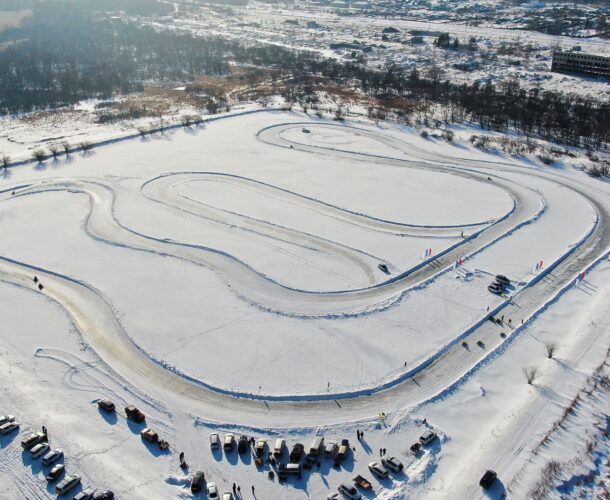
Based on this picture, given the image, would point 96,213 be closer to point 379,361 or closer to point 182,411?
point 182,411

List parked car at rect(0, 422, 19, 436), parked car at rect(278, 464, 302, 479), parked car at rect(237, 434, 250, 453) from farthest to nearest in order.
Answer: parked car at rect(0, 422, 19, 436) → parked car at rect(237, 434, 250, 453) → parked car at rect(278, 464, 302, 479)

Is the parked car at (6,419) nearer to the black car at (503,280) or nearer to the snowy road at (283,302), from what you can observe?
Answer: the snowy road at (283,302)

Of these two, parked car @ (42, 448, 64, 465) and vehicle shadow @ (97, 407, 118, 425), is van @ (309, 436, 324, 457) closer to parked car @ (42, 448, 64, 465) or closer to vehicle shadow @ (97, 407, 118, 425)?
vehicle shadow @ (97, 407, 118, 425)

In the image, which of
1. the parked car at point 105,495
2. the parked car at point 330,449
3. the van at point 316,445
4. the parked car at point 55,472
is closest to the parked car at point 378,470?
the parked car at point 330,449

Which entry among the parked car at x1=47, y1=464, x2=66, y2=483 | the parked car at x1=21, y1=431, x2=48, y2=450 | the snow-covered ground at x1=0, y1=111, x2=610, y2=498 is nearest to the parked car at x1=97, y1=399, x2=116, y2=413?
the snow-covered ground at x1=0, y1=111, x2=610, y2=498

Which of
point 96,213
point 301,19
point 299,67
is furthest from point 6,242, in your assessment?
point 301,19

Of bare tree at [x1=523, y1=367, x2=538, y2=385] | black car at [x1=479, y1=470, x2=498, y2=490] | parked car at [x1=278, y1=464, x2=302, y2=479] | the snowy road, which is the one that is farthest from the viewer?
bare tree at [x1=523, y1=367, x2=538, y2=385]
